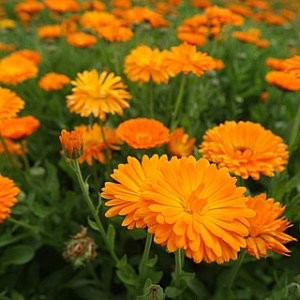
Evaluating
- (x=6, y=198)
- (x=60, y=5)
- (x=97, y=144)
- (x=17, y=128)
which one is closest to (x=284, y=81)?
(x=97, y=144)

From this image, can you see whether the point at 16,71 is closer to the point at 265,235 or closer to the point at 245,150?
the point at 245,150

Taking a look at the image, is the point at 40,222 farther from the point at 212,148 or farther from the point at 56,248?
the point at 212,148

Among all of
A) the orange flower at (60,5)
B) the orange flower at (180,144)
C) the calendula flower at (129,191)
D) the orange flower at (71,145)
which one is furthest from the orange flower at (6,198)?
the orange flower at (60,5)

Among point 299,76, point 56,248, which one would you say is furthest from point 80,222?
point 299,76

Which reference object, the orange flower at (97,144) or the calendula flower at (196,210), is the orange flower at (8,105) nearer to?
the orange flower at (97,144)

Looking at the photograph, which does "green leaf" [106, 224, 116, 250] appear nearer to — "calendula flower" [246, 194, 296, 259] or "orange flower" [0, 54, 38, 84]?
"calendula flower" [246, 194, 296, 259]
